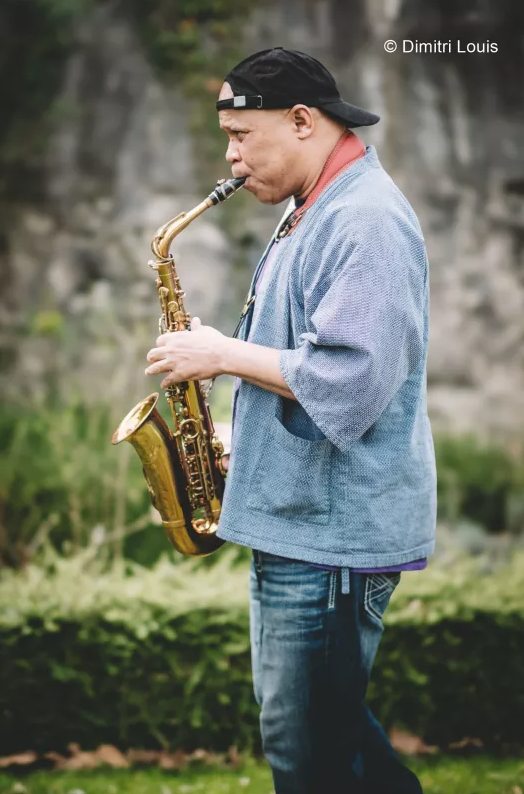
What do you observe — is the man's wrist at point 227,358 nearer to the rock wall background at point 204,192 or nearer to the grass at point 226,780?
the grass at point 226,780

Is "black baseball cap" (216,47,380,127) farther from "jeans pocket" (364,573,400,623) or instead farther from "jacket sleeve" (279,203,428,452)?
"jeans pocket" (364,573,400,623)

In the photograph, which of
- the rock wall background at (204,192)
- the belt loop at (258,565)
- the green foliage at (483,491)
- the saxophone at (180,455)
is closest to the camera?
the belt loop at (258,565)

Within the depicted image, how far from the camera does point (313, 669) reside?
215 centimetres

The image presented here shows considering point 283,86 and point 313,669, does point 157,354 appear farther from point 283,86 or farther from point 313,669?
point 313,669

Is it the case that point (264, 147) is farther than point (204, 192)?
No

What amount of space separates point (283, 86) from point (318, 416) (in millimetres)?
806

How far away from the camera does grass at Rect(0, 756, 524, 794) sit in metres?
3.33

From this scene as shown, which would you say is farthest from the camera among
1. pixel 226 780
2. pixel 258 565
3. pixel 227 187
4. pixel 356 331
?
pixel 226 780

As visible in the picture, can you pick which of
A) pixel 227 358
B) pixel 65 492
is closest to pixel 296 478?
pixel 227 358

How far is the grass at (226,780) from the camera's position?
3330 mm

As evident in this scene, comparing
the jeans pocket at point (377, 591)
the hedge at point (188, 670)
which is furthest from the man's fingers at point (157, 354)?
the hedge at point (188, 670)

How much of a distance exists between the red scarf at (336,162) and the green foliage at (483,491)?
3229 millimetres

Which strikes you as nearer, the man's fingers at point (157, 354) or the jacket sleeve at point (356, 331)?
the jacket sleeve at point (356, 331)

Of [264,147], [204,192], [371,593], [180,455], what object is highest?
[204,192]
